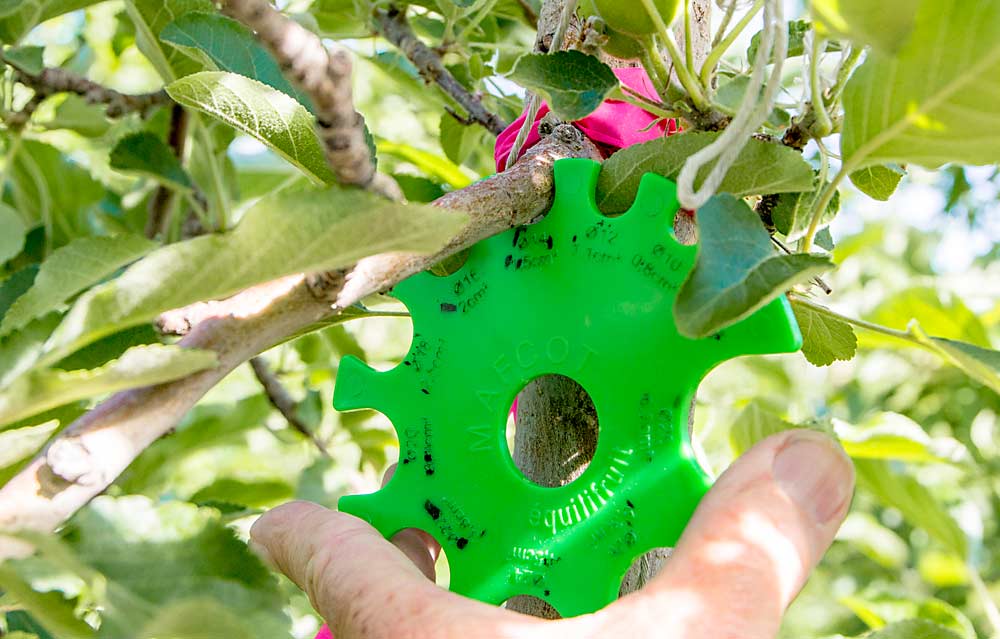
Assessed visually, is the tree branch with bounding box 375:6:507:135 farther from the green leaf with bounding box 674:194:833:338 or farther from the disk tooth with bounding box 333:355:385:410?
the green leaf with bounding box 674:194:833:338

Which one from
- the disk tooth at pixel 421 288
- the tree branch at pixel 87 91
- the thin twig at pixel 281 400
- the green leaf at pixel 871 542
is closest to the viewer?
the disk tooth at pixel 421 288

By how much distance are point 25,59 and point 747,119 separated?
71 cm

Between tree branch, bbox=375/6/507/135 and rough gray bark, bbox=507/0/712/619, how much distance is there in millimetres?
317

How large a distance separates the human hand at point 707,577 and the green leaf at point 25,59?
613 millimetres

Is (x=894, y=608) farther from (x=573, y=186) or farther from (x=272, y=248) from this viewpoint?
(x=272, y=248)

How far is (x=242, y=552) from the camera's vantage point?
1.54 feet

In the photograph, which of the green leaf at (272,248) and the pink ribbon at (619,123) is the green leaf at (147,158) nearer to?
the pink ribbon at (619,123)

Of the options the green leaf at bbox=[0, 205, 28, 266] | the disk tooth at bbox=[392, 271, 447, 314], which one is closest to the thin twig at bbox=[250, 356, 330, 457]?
the green leaf at bbox=[0, 205, 28, 266]

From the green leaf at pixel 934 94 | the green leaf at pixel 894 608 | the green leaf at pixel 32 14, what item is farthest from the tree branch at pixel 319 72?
the green leaf at pixel 894 608

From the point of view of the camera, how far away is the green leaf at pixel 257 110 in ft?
1.80

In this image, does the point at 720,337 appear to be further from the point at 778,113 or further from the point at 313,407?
the point at 313,407

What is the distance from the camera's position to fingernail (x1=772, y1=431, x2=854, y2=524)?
0.49 metres

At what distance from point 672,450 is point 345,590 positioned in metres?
0.19

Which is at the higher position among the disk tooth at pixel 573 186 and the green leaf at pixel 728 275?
the green leaf at pixel 728 275
